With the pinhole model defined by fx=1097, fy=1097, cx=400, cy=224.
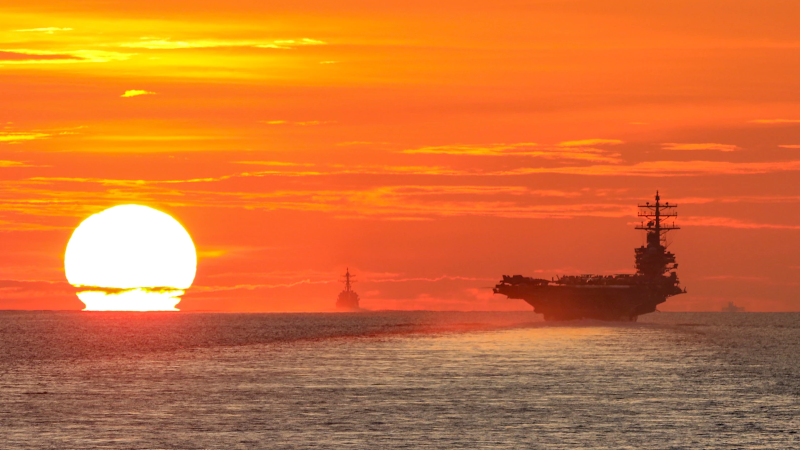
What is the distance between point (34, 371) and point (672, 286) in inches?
4966

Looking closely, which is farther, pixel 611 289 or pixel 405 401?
pixel 611 289

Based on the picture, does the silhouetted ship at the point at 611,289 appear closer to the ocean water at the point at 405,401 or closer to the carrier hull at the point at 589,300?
the carrier hull at the point at 589,300

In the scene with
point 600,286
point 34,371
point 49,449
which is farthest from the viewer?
point 600,286

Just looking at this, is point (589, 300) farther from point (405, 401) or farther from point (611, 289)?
point (405, 401)

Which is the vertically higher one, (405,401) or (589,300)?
(589,300)

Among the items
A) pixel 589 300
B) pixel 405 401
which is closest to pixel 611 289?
pixel 589 300

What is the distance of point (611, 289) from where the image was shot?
609 ft

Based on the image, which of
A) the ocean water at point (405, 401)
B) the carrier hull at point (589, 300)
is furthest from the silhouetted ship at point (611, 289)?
the ocean water at point (405, 401)

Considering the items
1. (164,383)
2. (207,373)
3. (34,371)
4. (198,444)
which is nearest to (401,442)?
(198,444)

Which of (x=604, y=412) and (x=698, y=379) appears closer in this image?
(x=604, y=412)

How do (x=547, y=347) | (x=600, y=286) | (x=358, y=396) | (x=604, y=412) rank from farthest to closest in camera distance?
(x=600, y=286)
(x=547, y=347)
(x=358, y=396)
(x=604, y=412)

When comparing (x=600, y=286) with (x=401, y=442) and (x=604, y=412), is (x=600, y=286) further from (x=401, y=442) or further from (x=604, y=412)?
(x=401, y=442)

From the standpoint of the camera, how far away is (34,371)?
84188 mm

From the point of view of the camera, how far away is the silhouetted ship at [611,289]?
186 m
